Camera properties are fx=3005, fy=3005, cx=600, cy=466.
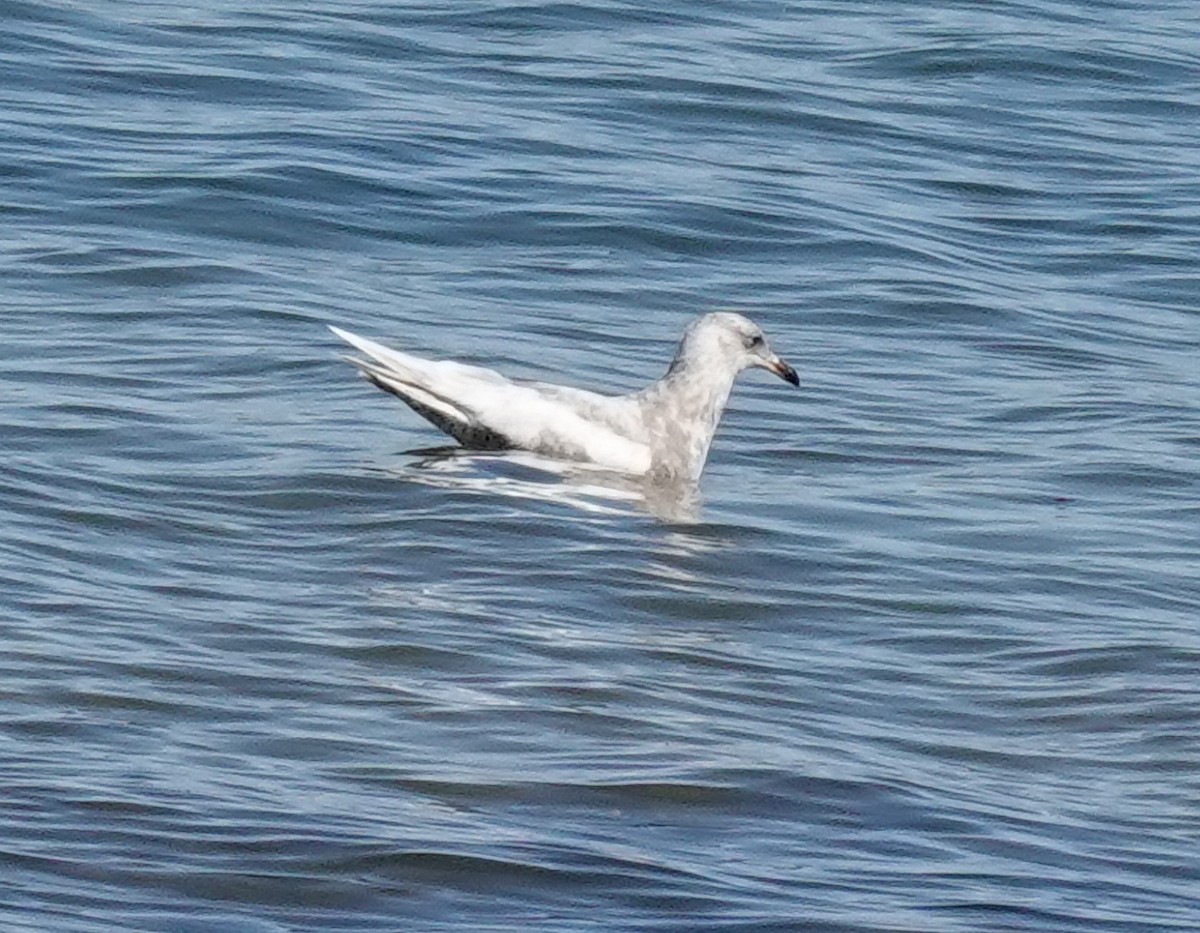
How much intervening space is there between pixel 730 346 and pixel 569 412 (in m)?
0.91

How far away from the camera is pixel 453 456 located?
34.2 feet

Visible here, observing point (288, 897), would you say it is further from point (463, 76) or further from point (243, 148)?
point (463, 76)

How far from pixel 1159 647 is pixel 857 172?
8124 millimetres

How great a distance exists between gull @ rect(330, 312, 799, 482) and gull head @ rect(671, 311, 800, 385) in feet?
0.20

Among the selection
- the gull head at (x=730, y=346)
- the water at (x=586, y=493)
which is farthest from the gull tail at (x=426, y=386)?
the gull head at (x=730, y=346)

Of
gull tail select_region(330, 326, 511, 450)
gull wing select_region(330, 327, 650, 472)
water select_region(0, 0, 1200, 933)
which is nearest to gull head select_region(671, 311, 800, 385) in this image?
water select_region(0, 0, 1200, 933)

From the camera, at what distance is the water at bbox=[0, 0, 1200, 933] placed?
6.18 metres

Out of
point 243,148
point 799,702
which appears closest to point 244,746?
point 799,702

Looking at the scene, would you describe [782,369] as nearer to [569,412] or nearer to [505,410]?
[569,412]

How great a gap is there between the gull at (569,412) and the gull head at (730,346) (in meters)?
0.06

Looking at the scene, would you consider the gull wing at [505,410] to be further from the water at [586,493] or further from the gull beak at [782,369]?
the gull beak at [782,369]

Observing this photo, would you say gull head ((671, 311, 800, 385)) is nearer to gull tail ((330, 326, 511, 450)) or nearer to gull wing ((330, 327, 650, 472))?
gull wing ((330, 327, 650, 472))

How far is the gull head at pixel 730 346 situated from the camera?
10.9 metres

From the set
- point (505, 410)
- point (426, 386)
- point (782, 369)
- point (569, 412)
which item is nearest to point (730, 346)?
point (782, 369)
